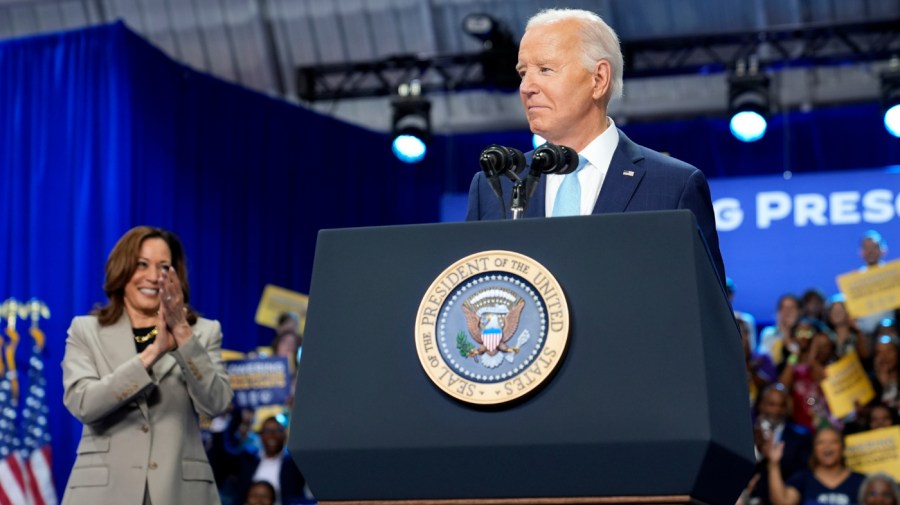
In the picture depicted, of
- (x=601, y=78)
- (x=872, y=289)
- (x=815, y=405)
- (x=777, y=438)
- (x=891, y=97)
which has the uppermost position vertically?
(x=891, y=97)

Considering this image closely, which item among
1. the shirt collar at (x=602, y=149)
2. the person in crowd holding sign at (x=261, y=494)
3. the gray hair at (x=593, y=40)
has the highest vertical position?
the gray hair at (x=593, y=40)

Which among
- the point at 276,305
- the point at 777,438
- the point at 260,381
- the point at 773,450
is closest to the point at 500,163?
the point at 773,450

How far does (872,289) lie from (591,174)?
5315mm

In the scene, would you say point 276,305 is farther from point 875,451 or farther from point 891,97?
point 875,451

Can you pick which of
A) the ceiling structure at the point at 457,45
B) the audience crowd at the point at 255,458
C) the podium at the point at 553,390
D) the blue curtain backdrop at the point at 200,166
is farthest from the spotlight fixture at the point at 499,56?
the podium at the point at 553,390

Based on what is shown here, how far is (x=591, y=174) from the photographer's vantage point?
6.54 ft

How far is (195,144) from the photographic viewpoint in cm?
874

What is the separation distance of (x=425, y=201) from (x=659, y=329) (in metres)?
9.59

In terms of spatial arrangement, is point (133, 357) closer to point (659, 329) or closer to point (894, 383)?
point (659, 329)

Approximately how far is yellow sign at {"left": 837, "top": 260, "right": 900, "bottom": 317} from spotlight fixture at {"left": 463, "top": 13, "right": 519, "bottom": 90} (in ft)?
9.89

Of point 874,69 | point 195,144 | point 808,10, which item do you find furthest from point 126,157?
point 874,69

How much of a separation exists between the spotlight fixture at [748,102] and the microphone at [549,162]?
23.4 feet

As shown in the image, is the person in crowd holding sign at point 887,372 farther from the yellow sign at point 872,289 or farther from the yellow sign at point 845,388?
the yellow sign at point 872,289

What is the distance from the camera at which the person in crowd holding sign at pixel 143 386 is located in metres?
2.97
